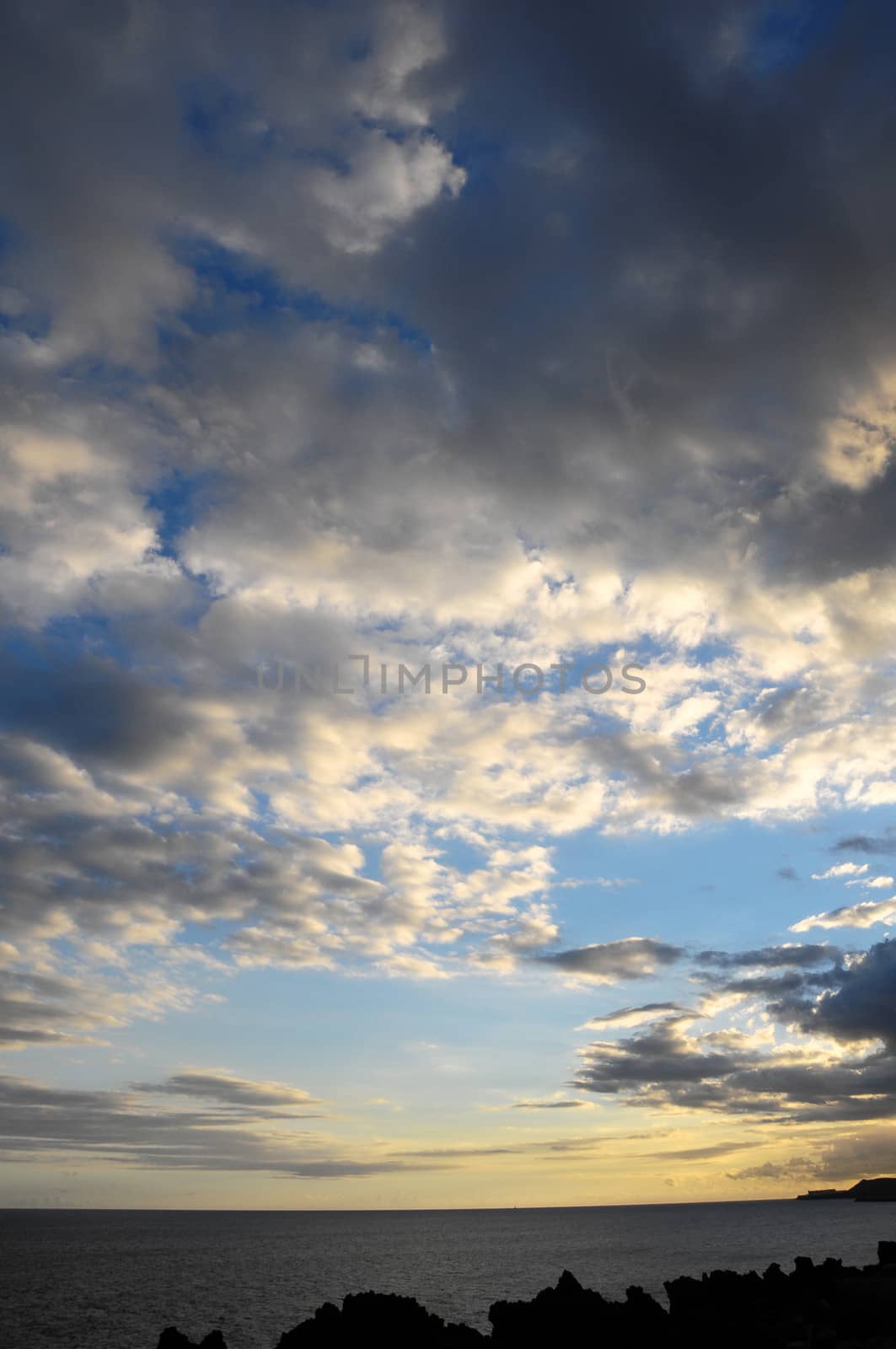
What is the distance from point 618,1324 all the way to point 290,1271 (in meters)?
83.2

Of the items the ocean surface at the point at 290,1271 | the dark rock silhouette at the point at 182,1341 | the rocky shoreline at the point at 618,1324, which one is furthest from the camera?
the ocean surface at the point at 290,1271

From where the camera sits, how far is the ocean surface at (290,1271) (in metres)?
67.4

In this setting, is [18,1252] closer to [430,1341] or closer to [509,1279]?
[509,1279]

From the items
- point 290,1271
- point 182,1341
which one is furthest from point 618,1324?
point 290,1271

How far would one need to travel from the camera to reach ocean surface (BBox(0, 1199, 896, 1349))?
67.4 meters

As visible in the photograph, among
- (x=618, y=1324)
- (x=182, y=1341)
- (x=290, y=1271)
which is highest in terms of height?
(x=182, y=1341)

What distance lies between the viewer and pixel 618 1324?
39.6 metres

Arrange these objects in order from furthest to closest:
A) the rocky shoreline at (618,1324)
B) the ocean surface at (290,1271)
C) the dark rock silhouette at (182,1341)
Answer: the ocean surface at (290,1271)
the rocky shoreline at (618,1324)
the dark rock silhouette at (182,1341)

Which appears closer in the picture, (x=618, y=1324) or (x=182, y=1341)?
(x=182, y=1341)

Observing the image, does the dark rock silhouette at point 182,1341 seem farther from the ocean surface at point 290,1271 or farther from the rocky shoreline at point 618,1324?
the ocean surface at point 290,1271

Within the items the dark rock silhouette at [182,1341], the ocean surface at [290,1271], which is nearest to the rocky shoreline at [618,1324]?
the dark rock silhouette at [182,1341]

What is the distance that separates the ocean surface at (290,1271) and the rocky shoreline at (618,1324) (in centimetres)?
2450

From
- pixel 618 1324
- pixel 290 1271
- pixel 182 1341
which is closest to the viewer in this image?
pixel 182 1341

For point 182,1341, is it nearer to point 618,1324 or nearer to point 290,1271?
point 618,1324
